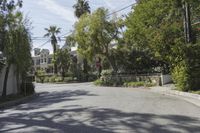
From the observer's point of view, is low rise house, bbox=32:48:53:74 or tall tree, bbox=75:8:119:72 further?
low rise house, bbox=32:48:53:74

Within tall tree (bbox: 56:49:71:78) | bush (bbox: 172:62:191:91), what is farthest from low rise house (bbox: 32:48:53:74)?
bush (bbox: 172:62:191:91)

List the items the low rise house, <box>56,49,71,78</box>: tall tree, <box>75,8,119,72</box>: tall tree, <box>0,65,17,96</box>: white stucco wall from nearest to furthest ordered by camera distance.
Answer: <box>0,65,17,96</box>: white stucco wall < <box>75,8,119,72</box>: tall tree < <box>56,49,71,78</box>: tall tree < the low rise house

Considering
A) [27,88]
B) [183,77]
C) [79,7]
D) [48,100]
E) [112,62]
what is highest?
[79,7]

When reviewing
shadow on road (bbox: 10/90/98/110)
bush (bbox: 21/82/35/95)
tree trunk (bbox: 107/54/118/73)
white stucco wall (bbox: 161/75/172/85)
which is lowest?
shadow on road (bbox: 10/90/98/110)

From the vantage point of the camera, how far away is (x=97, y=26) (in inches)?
1857

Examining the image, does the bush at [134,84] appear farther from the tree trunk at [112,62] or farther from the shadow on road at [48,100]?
the shadow on road at [48,100]

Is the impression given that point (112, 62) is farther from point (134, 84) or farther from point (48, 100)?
point (48, 100)

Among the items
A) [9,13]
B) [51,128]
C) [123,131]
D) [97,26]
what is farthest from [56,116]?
[97,26]

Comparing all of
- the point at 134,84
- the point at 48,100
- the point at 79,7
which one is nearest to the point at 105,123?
the point at 48,100

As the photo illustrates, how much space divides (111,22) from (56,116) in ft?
111

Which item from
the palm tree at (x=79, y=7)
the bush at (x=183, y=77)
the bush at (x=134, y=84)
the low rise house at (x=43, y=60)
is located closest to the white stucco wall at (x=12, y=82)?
the bush at (x=134, y=84)

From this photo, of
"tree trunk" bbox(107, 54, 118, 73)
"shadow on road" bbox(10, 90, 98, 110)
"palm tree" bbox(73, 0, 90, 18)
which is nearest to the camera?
"shadow on road" bbox(10, 90, 98, 110)

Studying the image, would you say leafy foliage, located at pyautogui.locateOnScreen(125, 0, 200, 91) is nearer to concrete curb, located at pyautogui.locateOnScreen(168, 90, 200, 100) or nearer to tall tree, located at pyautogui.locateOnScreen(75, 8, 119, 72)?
concrete curb, located at pyautogui.locateOnScreen(168, 90, 200, 100)

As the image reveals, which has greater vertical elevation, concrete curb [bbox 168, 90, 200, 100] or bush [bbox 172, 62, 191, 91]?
bush [bbox 172, 62, 191, 91]
